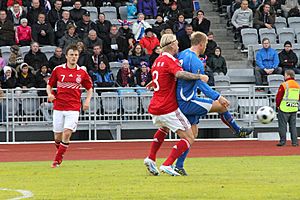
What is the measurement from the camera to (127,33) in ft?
103

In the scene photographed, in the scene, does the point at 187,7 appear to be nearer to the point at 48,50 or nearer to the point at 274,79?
the point at 274,79

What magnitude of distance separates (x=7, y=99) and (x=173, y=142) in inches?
191

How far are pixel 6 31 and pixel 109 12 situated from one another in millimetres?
4091

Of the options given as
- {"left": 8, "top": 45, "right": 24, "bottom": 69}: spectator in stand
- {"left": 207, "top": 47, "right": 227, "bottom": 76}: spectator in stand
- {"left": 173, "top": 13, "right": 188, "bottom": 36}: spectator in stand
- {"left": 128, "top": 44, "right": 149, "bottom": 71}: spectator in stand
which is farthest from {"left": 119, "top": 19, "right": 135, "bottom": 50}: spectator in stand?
{"left": 8, "top": 45, "right": 24, "bottom": 69}: spectator in stand

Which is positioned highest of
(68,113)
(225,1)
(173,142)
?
(225,1)

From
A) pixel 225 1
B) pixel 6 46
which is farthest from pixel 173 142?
pixel 225 1

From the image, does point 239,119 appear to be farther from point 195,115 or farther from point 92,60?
point 195,115

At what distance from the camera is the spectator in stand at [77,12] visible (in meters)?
31.6

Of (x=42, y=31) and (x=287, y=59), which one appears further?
(x=287, y=59)

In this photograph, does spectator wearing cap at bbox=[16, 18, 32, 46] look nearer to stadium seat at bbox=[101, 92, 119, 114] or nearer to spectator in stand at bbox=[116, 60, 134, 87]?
spectator in stand at bbox=[116, 60, 134, 87]

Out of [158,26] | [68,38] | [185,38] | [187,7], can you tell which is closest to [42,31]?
[68,38]

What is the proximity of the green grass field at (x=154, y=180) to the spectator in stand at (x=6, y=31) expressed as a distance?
11.0 metres

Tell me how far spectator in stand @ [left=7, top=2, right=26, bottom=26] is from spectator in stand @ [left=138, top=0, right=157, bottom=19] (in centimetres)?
395

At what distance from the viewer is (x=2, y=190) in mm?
13375
